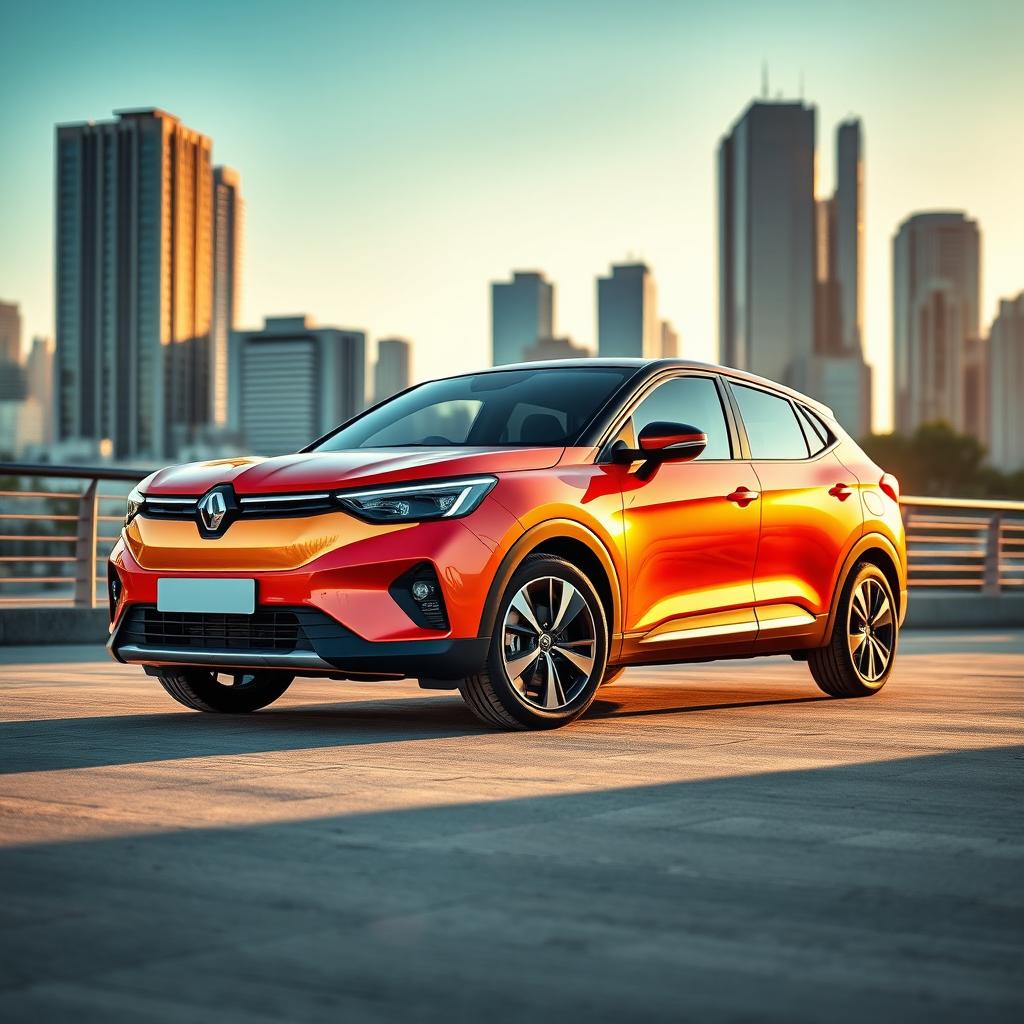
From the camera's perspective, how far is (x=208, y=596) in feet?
23.9

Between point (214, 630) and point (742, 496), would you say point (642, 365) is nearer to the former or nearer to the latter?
point (742, 496)

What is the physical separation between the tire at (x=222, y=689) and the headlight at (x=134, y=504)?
2.42ft

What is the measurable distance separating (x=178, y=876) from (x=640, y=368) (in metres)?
4.85

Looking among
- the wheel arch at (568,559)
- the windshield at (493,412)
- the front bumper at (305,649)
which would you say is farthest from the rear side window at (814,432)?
the front bumper at (305,649)

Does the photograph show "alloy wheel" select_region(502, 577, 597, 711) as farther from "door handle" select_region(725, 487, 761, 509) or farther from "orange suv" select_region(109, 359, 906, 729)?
"door handle" select_region(725, 487, 761, 509)

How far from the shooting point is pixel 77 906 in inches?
146

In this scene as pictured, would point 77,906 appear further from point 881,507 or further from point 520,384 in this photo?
point 881,507

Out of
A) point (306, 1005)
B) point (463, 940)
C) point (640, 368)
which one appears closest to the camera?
point (306, 1005)

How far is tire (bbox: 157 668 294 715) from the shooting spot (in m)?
8.16

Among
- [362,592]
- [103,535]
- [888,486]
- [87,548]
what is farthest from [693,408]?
[103,535]

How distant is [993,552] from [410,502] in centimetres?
1483

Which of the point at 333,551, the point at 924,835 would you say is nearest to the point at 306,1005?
the point at 924,835

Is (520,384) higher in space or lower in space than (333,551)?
higher

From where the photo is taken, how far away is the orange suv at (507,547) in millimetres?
6996
